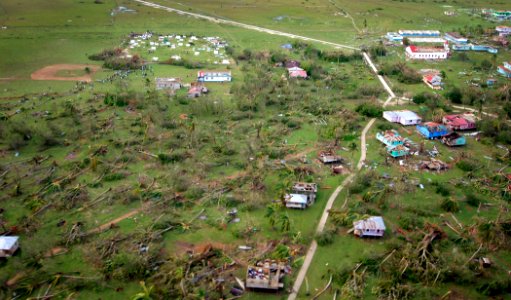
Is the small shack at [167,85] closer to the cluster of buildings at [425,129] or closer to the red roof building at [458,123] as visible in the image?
the cluster of buildings at [425,129]

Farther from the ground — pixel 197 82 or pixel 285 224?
pixel 197 82

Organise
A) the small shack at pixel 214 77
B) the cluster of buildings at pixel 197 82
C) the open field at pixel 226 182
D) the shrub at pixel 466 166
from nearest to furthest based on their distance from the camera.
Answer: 1. the open field at pixel 226 182
2. the shrub at pixel 466 166
3. the cluster of buildings at pixel 197 82
4. the small shack at pixel 214 77

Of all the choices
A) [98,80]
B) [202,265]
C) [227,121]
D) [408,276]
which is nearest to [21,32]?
[98,80]

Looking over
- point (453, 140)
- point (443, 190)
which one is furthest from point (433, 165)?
point (453, 140)

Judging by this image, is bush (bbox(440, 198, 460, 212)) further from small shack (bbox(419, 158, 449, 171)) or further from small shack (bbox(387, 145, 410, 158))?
small shack (bbox(387, 145, 410, 158))

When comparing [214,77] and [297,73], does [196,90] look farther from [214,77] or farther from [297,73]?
[297,73]

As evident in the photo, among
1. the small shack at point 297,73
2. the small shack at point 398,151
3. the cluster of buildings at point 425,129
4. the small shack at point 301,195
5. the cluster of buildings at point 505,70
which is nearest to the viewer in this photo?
the small shack at point 301,195

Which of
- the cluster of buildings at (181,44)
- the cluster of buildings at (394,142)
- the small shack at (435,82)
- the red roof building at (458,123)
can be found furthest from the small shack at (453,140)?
the cluster of buildings at (181,44)

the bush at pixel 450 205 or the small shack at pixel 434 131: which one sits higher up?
the small shack at pixel 434 131
